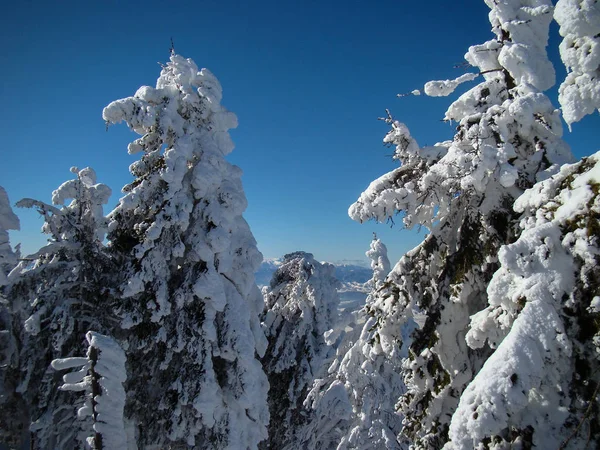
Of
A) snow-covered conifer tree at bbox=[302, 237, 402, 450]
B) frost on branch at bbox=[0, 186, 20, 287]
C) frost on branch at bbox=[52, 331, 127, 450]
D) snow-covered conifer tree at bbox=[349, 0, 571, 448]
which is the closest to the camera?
frost on branch at bbox=[52, 331, 127, 450]

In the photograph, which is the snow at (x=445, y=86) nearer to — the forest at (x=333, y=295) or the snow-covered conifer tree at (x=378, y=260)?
the forest at (x=333, y=295)

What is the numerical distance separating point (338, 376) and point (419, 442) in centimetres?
936

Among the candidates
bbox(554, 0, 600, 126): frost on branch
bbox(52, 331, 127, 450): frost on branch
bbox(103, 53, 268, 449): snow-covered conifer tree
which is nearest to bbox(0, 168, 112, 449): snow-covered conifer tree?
bbox(103, 53, 268, 449): snow-covered conifer tree

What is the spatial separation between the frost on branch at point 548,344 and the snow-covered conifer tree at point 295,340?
13.0 metres

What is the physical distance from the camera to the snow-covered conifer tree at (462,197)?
445 cm

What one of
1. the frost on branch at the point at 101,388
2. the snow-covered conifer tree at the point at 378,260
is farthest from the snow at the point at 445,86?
the snow-covered conifer tree at the point at 378,260

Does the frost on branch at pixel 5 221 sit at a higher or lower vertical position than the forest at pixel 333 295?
higher

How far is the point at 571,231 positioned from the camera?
9.99 feet

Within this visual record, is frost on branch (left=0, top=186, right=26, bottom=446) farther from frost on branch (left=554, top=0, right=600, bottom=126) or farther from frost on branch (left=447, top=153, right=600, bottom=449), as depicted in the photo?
frost on branch (left=554, top=0, right=600, bottom=126)

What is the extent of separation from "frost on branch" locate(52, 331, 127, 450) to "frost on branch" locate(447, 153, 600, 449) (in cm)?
324

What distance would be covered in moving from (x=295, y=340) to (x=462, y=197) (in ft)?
40.0

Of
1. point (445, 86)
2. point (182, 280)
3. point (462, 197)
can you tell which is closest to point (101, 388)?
point (462, 197)

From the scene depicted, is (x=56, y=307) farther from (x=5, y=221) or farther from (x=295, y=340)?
(x=295, y=340)

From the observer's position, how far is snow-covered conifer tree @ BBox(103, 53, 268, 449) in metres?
9.16
